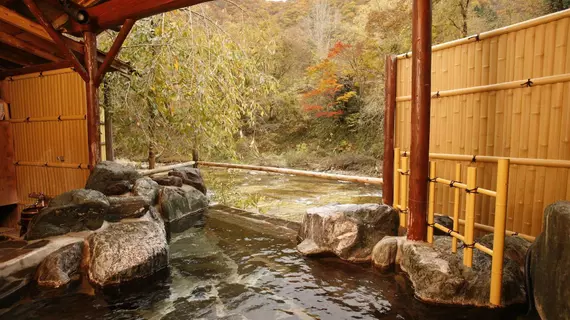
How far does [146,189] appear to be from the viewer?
5266 millimetres

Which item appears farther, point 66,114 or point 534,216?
point 66,114

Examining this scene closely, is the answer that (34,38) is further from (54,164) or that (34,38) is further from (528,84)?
(528,84)

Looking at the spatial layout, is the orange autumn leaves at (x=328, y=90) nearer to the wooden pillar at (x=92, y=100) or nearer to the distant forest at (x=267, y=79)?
the distant forest at (x=267, y=79)

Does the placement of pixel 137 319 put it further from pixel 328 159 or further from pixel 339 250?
pixel 328 159

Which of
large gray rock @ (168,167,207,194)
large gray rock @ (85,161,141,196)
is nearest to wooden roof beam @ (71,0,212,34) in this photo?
large gray rock @ (85,161,141,196)

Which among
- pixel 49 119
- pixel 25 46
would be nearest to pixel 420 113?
pixel 25 46

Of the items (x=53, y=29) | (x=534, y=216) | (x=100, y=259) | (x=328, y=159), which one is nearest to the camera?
(x=534, y=216)

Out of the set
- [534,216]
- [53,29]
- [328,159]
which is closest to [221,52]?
[53,29]

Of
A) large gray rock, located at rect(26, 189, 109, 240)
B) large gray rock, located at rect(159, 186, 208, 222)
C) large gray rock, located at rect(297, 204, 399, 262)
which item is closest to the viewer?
large gray rock, located at rect(26, 189, 109, 240)

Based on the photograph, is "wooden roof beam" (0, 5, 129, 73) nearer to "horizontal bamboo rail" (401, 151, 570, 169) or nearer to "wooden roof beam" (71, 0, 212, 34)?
"wooden roof beam" (71, 0, 212, 34)

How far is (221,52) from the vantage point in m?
5.94

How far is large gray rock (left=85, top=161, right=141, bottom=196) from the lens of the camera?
4.73 metres

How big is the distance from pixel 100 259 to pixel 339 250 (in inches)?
98.4

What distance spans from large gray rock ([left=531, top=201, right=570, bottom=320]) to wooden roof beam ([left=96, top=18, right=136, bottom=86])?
15.0ft
